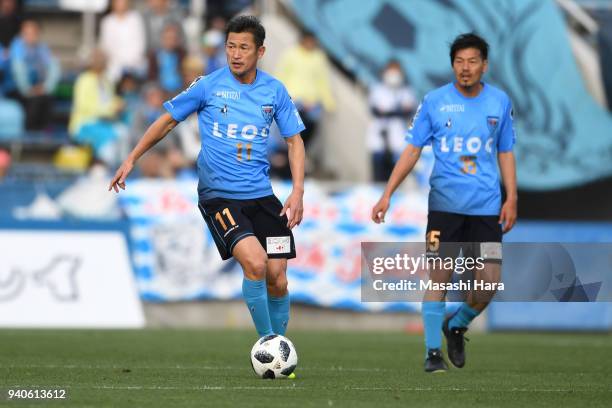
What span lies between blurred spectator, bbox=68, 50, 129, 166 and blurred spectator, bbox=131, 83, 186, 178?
363mm

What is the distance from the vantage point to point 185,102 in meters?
9.80

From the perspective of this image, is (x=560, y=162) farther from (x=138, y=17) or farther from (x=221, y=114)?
(x=221, y=114)

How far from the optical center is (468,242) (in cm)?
1077

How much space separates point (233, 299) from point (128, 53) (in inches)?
200

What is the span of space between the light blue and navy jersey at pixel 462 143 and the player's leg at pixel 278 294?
1583 millimetres

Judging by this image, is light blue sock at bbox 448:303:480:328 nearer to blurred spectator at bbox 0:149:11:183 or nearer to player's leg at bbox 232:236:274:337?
player's leg at bbox 232:236:274:337

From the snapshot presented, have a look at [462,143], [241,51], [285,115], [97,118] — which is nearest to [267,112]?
[285,115]

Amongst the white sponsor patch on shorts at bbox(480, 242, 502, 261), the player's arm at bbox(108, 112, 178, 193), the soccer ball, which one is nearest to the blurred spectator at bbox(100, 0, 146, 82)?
the white sponsor patch on shorts at bbox(480, 242, 502, 261)

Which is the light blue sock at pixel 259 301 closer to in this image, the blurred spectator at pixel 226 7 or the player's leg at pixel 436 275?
the player's leg at pixel 436 275

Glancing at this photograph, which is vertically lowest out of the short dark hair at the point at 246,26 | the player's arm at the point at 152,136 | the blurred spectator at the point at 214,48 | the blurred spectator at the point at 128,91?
the blurred spectator at the point at 128,91

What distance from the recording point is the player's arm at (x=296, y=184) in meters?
9.47

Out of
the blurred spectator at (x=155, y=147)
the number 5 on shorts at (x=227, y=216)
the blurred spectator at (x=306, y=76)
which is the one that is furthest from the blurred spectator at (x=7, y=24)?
the number 5 on shorts at (x=227, y=216)

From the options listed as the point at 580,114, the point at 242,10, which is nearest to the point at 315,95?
the point at 242,10

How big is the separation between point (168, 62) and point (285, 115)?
11.4 metres
